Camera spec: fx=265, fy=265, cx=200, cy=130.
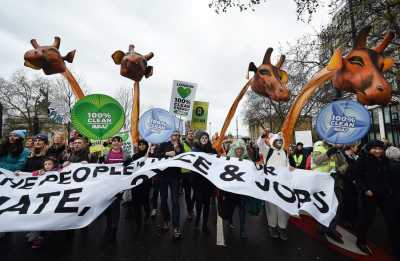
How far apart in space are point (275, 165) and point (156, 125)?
2.93m

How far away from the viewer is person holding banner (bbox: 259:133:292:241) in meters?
4.65

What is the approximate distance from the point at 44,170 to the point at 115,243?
1721mm

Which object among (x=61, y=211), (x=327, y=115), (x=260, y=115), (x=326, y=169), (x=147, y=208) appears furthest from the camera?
(x=260, y=115)

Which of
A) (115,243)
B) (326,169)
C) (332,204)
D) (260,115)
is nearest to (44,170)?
(115,243)

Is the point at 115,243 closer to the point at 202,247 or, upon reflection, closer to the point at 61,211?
the point at 61,211

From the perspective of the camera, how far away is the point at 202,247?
4191mm

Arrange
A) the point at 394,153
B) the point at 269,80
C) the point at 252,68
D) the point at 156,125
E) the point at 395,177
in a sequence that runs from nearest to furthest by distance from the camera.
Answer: the point at 395,177 < the point at 394,153 < the point at 156,125 < the point at 269,80 < the point at 252,68

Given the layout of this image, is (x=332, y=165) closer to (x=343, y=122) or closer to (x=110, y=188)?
(x=343, y=122)

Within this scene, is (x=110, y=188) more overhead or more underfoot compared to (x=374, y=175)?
more underfoot

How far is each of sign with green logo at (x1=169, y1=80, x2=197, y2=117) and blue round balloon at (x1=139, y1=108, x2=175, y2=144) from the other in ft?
6.17

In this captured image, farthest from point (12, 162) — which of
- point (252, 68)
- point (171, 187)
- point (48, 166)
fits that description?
point (252, 68)

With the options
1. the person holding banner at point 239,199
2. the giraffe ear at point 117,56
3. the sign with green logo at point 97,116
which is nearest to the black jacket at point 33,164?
the sign with green logo at point 97,116

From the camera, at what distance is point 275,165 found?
4805mm

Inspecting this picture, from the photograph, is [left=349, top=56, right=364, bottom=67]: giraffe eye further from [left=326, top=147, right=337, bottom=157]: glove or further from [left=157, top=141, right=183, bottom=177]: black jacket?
[left=157, top=141, right=183, bottom=177]: black jacket
